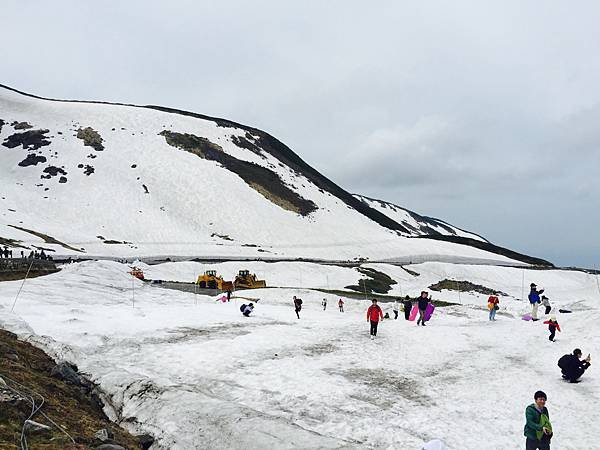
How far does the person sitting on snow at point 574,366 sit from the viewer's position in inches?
569

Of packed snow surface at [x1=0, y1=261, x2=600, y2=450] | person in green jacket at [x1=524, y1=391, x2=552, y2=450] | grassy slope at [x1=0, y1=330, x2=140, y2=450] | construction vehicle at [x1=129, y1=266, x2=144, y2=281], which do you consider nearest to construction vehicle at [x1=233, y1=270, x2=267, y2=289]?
construction vehicle at [x1=129, y1=266, x2=144, y2=281]

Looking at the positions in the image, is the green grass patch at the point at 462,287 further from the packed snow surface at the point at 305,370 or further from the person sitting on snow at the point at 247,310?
the person sitting on snow at the point at 247,310

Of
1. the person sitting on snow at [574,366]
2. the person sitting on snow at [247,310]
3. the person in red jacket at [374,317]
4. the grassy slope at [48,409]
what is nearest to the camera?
the grassy slope at [48,409]

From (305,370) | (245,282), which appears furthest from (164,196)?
(305,370)

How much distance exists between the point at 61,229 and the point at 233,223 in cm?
3056

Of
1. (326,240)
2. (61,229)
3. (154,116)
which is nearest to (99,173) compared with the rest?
(61,229)

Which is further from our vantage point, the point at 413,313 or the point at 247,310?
the point at 413,313

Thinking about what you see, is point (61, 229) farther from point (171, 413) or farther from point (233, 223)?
point (171, 413)

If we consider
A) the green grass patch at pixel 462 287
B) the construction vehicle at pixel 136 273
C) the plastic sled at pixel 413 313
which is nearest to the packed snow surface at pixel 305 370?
the plastic sled at pixel 413 313

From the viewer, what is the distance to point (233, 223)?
9269 cm

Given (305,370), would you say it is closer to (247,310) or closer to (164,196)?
(247,310)

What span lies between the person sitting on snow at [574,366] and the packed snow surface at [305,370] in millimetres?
329

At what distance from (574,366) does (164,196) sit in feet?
292

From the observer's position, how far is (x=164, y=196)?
95500 mm
